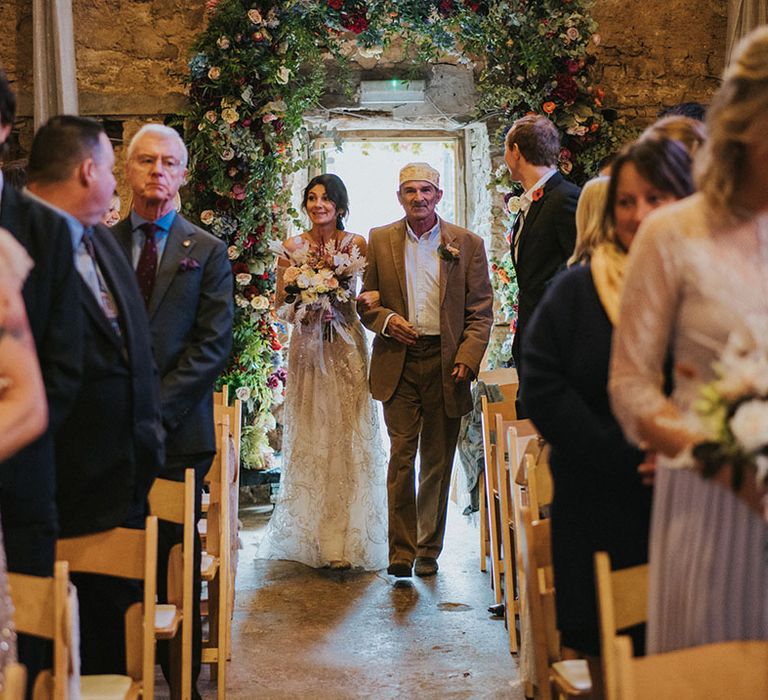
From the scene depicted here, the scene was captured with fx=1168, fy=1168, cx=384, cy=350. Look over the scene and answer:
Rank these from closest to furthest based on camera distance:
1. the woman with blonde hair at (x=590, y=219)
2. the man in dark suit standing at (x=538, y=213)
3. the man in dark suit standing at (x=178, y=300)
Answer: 1. the woman with blonde hair at (x=590, y=219)
2. the man in dark suit standing at (x=178, y=300)
3. the man in dark suit standing at (x=538, y=213)

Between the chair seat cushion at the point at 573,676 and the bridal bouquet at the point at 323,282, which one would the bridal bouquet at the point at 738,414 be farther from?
the bridal bouquet at the point at 323,282

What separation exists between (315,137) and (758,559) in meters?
6.24


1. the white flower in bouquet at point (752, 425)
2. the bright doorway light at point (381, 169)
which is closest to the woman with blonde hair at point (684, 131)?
the white flower in bouquet at point (752, 425)

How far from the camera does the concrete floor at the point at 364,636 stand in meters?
4.24

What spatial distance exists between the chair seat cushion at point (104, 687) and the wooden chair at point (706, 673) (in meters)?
1.28

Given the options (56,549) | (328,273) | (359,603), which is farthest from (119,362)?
(328,273)

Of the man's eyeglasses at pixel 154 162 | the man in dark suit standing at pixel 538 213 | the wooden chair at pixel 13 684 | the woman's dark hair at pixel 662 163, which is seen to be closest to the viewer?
the wooden chair at pixel 13 684

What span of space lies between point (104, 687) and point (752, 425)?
5.34 feet

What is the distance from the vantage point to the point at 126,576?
2.65 m

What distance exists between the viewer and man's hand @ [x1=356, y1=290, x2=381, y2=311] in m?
6.01

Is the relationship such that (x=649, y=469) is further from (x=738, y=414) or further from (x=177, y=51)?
(x=177, y=51)

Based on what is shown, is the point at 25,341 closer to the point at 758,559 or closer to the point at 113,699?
the point at 113,699

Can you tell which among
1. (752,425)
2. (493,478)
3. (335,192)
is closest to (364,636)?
(493,478)

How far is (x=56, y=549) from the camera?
2645mm
